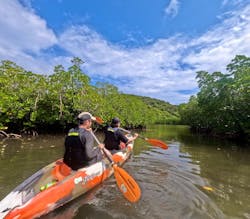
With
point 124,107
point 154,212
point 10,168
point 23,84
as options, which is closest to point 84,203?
point 154,212

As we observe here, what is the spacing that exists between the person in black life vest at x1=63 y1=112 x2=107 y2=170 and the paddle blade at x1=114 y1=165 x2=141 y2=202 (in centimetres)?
82

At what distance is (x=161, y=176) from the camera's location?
6086 mm

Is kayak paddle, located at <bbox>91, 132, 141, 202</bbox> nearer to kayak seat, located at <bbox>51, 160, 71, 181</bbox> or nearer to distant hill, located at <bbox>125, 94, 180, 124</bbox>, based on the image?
kayak seat, located at <bbox>51, 160, 71, 181</bbox>

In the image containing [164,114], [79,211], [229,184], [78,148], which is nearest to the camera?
[79,211]

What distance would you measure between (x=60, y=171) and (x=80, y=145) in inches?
32.6

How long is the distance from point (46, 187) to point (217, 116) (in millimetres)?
21302

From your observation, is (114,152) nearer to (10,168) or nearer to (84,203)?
(84,203)

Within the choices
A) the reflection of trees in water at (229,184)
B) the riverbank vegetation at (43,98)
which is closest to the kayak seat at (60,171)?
the reflection of trees in water at (229,184)

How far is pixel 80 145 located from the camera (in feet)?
13.9

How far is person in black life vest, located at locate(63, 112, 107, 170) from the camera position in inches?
166

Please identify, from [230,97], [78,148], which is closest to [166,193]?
[78,148]

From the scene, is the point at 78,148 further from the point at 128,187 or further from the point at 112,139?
the point at 112,139

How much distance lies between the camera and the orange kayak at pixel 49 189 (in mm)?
3156

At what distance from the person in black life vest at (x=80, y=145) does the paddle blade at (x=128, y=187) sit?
0.82 metres
